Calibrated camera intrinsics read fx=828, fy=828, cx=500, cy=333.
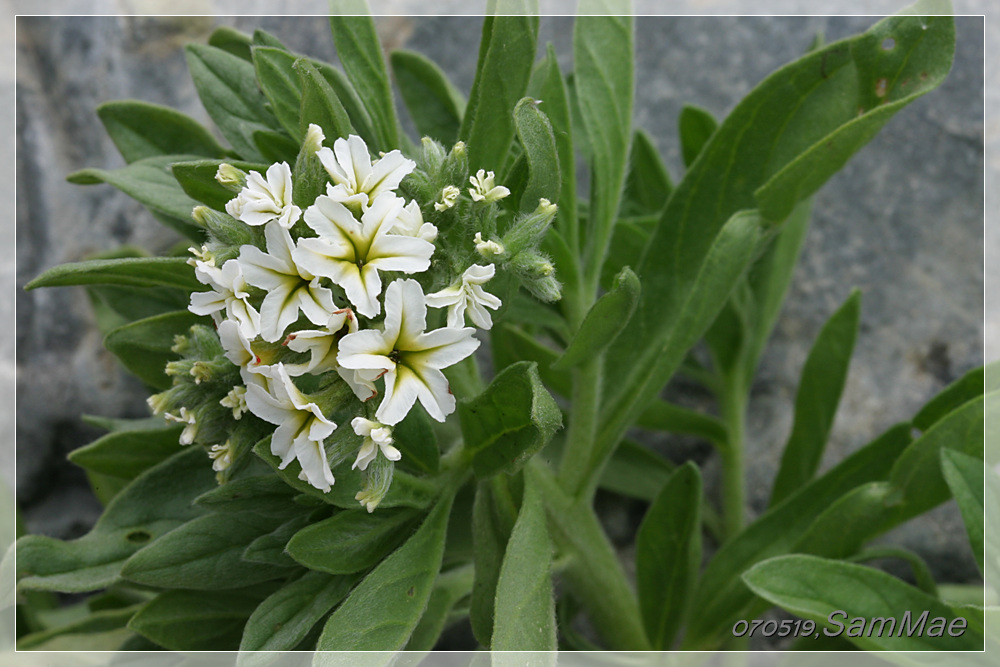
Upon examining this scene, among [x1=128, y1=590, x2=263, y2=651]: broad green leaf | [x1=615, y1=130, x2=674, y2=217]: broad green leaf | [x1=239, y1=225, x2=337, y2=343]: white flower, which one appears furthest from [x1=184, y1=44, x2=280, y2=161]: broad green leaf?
[x1=615, y1=130, x2=674, y2=217]: broad green leaf

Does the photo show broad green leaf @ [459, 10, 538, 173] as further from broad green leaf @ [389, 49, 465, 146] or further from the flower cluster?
broad green leaf @ [389, 49, 465, 146]

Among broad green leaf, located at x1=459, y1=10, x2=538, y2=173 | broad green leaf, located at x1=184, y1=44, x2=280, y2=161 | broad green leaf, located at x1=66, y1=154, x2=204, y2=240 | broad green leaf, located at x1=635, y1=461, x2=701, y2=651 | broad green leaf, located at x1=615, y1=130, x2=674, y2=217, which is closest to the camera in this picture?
broad green leaf, located at x1=459, y1=10, x2=538, y2=173

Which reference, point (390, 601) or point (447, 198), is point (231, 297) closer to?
point (447, 198)

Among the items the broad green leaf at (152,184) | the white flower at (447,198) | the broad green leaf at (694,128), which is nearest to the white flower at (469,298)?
the white flower at (447,198)

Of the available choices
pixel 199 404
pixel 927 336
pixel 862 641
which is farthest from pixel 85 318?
pixel 927 336

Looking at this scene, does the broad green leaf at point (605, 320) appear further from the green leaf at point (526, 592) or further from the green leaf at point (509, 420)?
the green leaf at point (526, 592)
